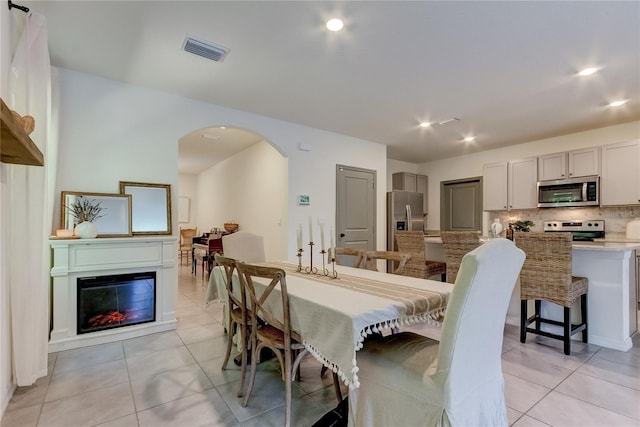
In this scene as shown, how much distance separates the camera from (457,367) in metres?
1.23

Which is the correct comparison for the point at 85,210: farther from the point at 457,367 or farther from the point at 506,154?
the point at 506,154

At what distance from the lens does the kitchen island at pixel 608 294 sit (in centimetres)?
269

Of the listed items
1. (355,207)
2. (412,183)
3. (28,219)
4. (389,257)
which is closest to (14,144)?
(28,219)

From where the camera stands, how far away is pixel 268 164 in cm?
545

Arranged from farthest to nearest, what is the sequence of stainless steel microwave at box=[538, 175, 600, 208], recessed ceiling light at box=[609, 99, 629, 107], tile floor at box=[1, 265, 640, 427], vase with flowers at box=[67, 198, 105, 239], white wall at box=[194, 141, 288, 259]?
white wall at box=[194, 141, 288, 259], stainless steel microwave at box=[538, 175, 600, 208], recessed ceiling light at box=[609, 99, 629, 107], vase with flowers at box=[67, 198, 105, 239], tile floor at box=[1, 265, 640, 427]

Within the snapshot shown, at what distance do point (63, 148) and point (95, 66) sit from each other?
0.82 m

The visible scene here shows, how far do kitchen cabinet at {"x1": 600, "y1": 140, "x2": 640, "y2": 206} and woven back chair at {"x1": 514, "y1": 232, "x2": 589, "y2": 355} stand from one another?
2244 mm

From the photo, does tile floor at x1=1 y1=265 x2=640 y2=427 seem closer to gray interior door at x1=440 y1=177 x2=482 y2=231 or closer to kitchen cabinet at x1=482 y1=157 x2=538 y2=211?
kitchen cabinet at x1=482 y1=157 x2=538 y2=211

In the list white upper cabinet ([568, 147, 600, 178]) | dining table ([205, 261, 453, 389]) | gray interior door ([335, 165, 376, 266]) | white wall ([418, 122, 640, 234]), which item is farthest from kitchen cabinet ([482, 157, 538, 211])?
dining table ([205, 261, 453, 389])

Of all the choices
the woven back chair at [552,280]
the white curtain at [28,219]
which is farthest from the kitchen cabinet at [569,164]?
the white curtain at [28,219]

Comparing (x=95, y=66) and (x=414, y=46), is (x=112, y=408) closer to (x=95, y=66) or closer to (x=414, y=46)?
(x=95, y=66)

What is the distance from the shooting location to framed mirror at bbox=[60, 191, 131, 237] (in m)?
2.81

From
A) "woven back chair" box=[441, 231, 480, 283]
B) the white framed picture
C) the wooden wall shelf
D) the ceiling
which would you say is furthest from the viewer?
the white framed picture

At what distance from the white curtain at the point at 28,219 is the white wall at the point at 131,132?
2.90 ft
